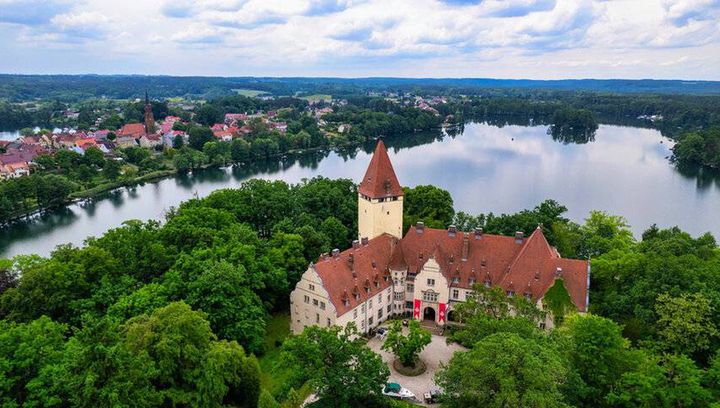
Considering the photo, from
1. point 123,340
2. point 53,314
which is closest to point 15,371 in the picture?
point 123,340

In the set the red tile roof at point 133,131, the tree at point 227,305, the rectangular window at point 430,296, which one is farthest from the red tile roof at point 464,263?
the red tile roof at point 133,131

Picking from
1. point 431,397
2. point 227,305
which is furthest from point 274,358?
point 431,397

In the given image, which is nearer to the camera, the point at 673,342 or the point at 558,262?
the point at 673,342

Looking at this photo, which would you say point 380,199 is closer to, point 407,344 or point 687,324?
point 407,344

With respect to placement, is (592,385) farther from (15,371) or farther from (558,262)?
(15,371)

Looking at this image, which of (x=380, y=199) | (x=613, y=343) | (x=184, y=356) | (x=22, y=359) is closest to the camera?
(x=22, y=359)

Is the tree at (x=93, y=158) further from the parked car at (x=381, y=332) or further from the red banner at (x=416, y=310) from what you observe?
the red banner at (x=416, y=310)

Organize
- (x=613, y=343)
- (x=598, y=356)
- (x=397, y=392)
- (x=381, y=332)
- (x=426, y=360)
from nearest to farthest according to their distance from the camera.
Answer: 1. (x=613, y=343)
2. (x=598, y=356)
3. (x=397, y=392)
4. (x=426, y=360)
5. (x=381, y=332)
